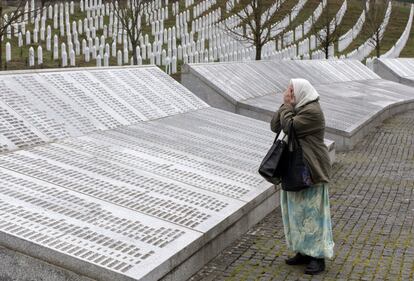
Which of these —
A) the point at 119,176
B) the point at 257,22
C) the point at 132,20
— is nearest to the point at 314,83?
the point at 257,22

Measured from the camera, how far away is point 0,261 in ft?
16.5

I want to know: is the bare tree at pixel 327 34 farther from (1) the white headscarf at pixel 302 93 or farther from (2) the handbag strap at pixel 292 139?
(2) the handbag strap at pixel 292 139

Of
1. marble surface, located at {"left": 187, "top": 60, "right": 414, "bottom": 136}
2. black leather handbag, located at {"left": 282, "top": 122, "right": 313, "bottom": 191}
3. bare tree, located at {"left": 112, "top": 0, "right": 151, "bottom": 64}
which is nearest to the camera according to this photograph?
black leather handbag, located at {"left": 282, "top": 122, "right": 313, "bottom": 191}

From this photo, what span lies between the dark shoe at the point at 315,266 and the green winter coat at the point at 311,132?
30.9 inches

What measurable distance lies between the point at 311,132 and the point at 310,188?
503 millimetres

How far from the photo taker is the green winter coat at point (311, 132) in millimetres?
5684

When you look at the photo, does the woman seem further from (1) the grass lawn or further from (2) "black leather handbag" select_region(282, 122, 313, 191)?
(1) the grass lawn

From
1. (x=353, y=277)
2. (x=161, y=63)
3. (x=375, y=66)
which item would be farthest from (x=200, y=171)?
(x=375, y=66)

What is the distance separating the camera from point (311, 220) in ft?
19.3

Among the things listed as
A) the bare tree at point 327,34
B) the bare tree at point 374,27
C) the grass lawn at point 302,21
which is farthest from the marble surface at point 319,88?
the bare tree at point 374,27

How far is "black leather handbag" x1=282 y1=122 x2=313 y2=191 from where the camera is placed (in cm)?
567

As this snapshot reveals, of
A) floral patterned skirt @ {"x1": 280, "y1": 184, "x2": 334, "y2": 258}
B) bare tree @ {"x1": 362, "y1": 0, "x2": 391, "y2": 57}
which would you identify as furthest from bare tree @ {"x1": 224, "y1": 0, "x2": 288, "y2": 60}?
floral patterned skirt @ {"x1": 280, "y1": 184, "x2": 334, "y2": 258}

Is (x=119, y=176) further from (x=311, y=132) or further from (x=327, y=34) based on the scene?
(x=327, y=34)

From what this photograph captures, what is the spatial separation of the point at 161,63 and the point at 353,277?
21.9m
